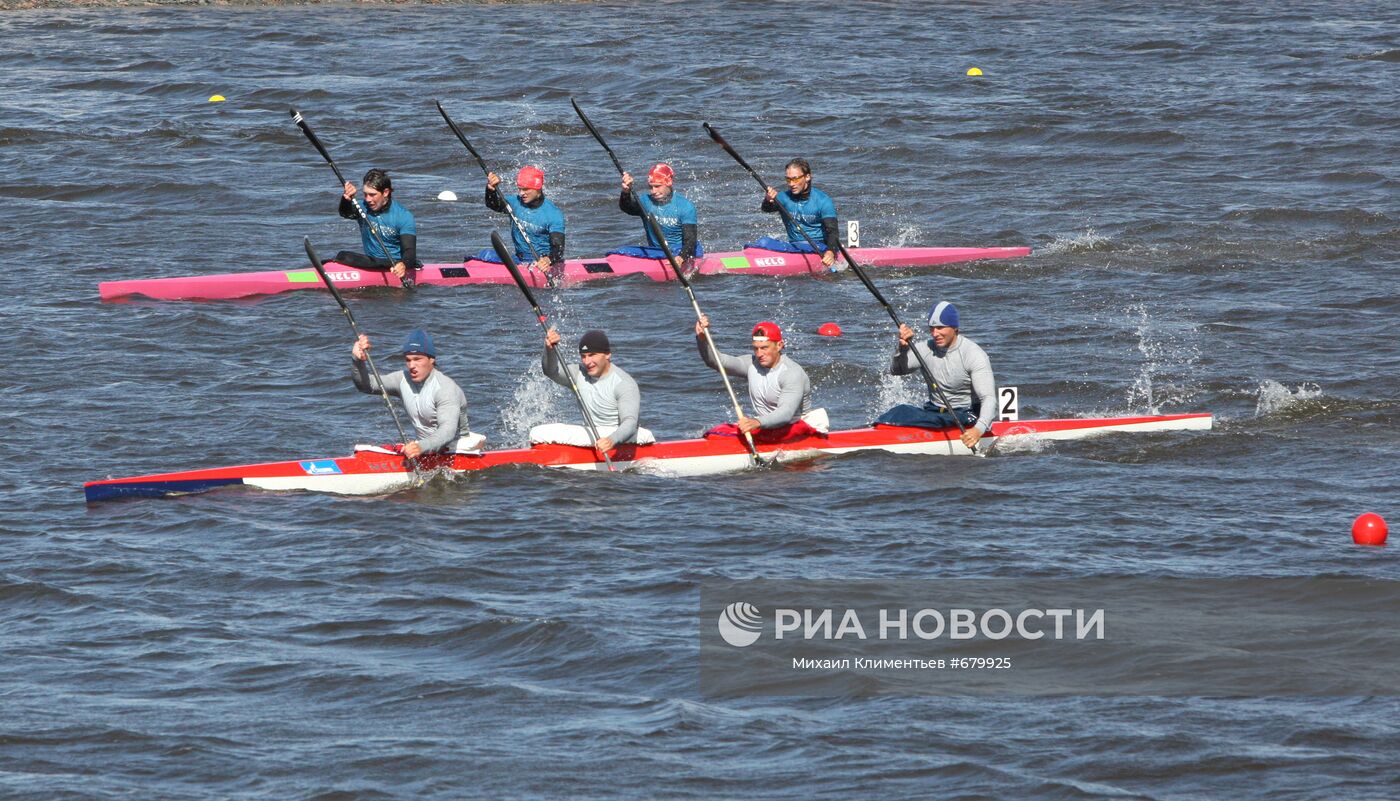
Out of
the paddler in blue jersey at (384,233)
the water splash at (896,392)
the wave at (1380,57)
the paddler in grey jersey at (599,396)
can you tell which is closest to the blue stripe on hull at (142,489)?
the paddler in grey jersey at (599,396)

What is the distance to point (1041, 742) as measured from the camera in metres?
9.03

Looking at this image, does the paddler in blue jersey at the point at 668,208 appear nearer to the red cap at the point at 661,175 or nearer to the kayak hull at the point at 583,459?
the red cap at the point at 661,175

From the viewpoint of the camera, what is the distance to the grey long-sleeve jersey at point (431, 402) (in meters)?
12.7

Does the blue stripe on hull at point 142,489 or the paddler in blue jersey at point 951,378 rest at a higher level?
the paddler in blue jersey at point 951,378

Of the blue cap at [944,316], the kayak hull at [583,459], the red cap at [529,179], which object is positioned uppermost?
the red cap at [529,179]

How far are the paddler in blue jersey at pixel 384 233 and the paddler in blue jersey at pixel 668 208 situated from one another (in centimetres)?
245

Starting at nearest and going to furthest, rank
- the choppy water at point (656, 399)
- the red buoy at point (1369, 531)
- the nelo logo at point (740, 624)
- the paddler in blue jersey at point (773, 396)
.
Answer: the choppy water at point (656, 399), the nelo logo at point (740, 624), the red buoy at point (1369, 531), the paddler in blue jersey at point (773, 396)

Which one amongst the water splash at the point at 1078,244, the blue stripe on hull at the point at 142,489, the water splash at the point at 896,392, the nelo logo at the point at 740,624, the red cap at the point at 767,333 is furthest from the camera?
the water splash at the point at 1078,244

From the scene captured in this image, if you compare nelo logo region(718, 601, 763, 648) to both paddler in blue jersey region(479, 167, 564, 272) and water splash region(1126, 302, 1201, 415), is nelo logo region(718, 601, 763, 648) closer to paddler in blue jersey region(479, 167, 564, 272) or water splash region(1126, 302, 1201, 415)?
water splash region(1126, 302, 1201, 415)

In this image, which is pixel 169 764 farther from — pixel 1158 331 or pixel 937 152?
pixel 937 152

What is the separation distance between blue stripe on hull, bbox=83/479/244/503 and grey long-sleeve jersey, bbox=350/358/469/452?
1.37 metres

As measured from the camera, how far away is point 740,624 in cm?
1068

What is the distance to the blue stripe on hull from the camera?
1283 cm

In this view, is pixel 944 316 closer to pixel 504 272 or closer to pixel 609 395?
pixel 609 395
